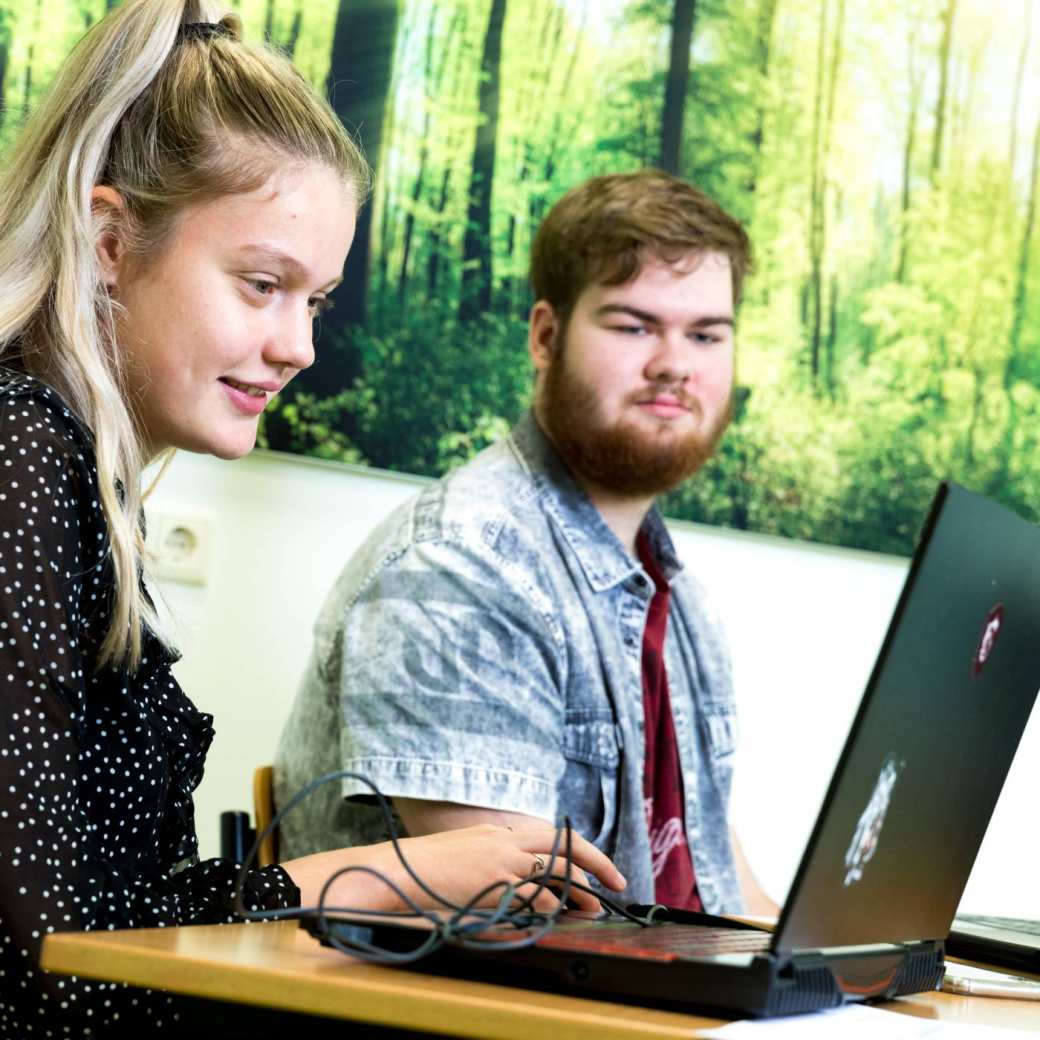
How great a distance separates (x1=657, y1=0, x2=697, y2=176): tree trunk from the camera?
7.18ft

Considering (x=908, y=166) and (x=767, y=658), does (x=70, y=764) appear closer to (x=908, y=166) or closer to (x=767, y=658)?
(x=767, y=658)

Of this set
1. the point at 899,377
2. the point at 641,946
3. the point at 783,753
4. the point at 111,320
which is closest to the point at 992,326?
the point at 899,377

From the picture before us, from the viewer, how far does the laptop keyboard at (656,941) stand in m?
0.74

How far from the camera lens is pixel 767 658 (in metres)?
2.29

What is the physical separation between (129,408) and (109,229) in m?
0.14

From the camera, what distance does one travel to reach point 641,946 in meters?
0.78

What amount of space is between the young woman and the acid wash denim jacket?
0.45m

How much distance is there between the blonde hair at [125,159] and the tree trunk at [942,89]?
125 centimetres

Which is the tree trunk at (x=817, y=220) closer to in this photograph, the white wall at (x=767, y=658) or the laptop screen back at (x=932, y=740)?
the white wall at (x=767, y=658)

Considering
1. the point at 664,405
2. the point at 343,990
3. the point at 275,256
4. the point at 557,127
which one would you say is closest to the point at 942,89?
the point at 557,127

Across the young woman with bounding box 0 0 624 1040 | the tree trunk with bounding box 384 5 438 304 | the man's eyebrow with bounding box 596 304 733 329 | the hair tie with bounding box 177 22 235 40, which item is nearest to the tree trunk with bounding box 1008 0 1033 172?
the man's eyebrow with bounding box 596 304 733 329

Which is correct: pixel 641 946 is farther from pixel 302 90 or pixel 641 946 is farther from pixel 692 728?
pixel 692 728

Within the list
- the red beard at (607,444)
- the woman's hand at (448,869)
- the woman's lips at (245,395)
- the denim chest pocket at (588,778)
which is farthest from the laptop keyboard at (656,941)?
the red beard at (607,444)

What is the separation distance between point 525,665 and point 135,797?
2.24ft
